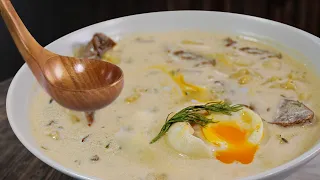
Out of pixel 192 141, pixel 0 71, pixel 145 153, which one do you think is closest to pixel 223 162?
pixel 192 141

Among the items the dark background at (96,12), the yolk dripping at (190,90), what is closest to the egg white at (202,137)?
the yolk dripping at (190,90)

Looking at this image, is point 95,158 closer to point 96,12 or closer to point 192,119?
point 192,119

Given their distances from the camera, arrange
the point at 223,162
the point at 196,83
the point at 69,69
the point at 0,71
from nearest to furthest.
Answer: the point at 223,162, the point at 69,69, the point at 196,83, the point at 0,71

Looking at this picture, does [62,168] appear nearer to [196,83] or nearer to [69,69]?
[69,69]

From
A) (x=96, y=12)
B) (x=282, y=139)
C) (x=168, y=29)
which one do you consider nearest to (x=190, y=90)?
(x=282, y=139)

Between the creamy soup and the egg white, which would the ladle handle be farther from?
the egg white

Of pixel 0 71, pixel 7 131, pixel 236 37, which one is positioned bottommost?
pixel 0 71

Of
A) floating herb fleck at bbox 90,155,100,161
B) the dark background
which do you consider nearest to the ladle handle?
floating herb fleck at bbox 90,155,100,161
